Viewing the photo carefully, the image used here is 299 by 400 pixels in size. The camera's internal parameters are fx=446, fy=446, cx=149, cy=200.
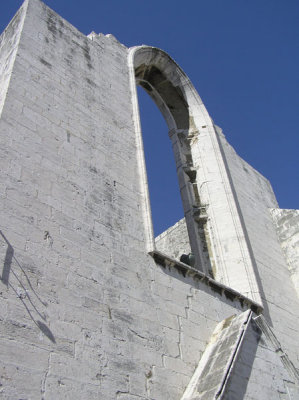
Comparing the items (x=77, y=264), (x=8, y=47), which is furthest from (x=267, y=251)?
(x=8, y=47)

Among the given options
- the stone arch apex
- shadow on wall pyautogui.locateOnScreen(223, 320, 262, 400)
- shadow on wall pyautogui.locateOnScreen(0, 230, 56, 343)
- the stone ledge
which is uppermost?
the stone arch apex

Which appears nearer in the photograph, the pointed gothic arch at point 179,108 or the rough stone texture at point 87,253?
the rough stone texture at point 87,253

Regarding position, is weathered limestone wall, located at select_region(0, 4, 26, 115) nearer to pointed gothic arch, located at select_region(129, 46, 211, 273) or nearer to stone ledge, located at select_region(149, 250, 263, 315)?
A: pointed gothic arch, located at select_region(129, 46, 211, 273)

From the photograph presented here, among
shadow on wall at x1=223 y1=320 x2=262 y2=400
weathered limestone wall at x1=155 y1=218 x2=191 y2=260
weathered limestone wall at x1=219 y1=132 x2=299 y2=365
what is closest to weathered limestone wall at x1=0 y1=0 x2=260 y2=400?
shadow on wall at x1=223 y1=320 x2=262 y2=400

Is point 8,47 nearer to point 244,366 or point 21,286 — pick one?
point 21,286

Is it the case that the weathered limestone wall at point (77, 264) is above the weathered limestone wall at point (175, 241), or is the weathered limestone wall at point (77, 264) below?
below

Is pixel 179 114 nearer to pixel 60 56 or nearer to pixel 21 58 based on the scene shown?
pixel 60 56

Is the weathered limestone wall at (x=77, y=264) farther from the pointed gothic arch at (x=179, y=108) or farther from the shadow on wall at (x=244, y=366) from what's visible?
the pointed gothic arch at (x=179, y=108)

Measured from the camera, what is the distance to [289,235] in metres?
8.55

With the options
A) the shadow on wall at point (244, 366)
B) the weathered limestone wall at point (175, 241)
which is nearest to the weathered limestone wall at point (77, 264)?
the shadow on wall at point (244, 366)

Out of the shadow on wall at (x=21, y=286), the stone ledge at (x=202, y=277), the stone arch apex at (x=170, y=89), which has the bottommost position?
the shadow on wall at (x=21, y=286)

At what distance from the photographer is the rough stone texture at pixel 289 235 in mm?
8094

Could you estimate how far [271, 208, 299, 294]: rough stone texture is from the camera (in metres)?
8.09

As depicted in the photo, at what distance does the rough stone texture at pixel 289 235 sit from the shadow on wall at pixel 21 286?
547cm
